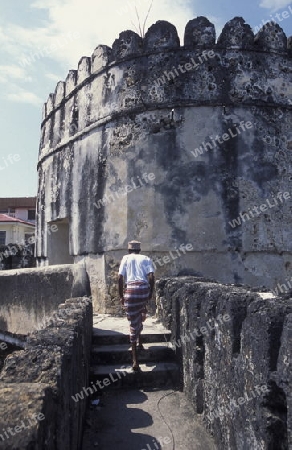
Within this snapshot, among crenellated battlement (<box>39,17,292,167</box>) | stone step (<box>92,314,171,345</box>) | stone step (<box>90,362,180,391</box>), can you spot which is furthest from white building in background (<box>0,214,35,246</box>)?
stone step (<box>90,362,180,391</box>)

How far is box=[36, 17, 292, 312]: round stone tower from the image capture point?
311 inches

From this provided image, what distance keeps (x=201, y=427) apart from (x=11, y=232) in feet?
92.1

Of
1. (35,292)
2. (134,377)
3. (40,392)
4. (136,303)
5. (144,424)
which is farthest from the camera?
(35,292)

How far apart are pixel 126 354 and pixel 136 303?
64 cm

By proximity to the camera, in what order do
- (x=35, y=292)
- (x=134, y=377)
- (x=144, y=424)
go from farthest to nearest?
(x=35, y=292), (x=134, y=377), (x=144, y=424)

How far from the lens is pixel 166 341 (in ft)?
18.7

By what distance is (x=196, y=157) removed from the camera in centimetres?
805

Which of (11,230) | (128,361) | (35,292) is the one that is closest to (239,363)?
(128,361)

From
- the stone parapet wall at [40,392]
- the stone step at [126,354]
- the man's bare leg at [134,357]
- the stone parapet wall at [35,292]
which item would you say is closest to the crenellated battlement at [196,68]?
the stone parapet wall at [35,292]

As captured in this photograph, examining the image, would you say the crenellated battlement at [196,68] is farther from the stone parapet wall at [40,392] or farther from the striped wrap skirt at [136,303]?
the stone parapet wall at [40,392]

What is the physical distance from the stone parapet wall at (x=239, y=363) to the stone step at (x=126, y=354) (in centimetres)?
37

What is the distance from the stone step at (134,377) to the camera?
4.86 metres

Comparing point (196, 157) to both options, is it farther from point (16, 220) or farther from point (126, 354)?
point (16, 220)

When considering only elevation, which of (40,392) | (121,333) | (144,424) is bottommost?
(144,424)
